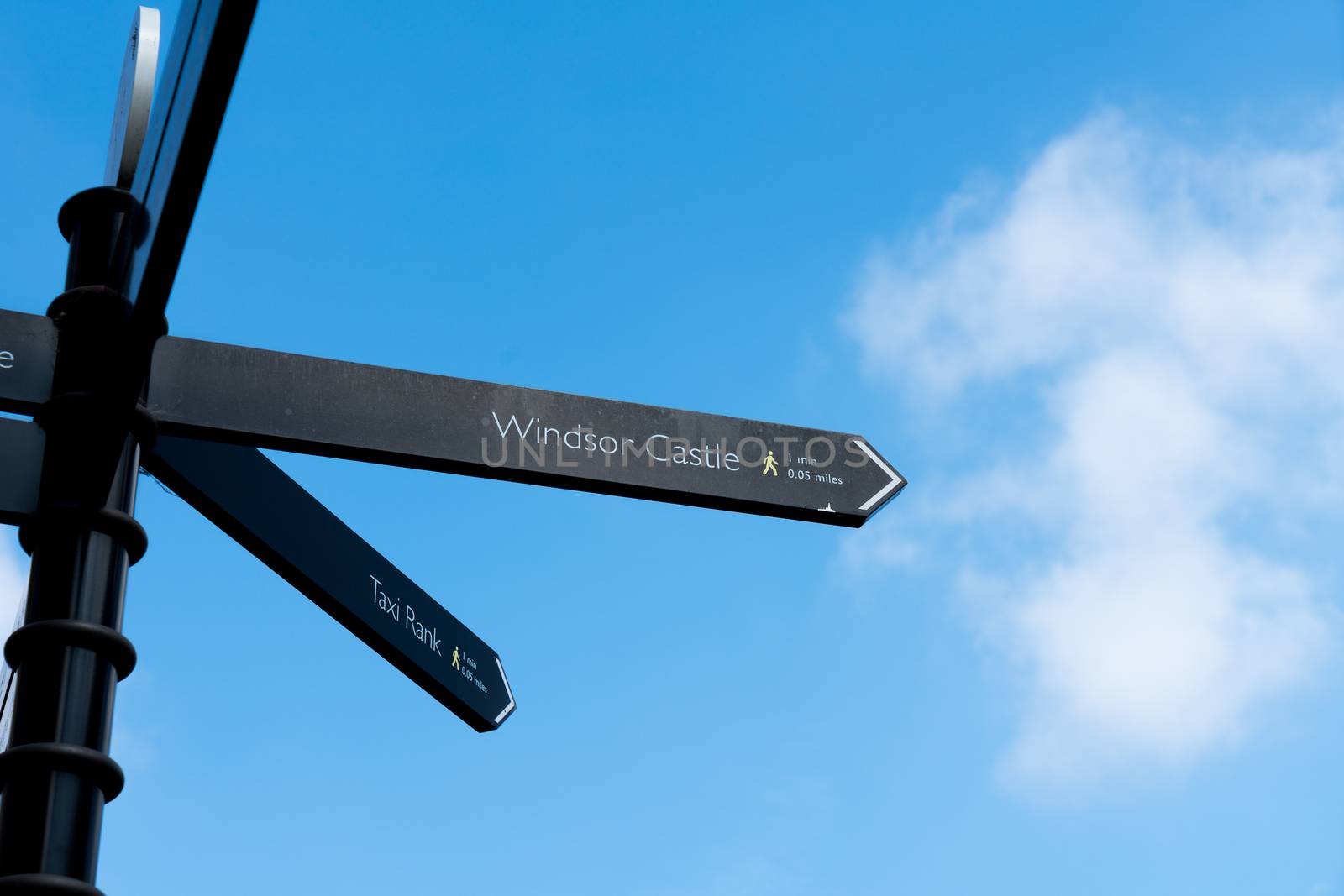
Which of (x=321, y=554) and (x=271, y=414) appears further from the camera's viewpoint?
(x=321, y=554)

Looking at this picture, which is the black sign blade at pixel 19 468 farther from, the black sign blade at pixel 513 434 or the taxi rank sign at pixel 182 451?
the black sign blade at pixel 513 434

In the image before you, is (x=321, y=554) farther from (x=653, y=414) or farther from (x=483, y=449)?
(x=653, y=414)

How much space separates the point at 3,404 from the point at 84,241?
40 cm

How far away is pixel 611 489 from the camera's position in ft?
11.0

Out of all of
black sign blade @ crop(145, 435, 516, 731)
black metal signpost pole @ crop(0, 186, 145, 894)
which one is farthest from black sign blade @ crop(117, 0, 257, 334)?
black sign blade @ crop(145, 435, 516, 731)

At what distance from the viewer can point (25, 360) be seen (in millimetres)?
3047

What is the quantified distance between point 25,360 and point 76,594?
0.52m

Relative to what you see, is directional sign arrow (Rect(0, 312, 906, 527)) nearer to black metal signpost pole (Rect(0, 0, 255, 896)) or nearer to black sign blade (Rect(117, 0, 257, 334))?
black metal signpost pole (Rect(0, 0, 255, 896))

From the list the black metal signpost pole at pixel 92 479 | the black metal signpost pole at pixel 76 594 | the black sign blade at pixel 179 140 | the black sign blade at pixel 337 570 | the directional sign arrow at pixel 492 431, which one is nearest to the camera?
the black sign blade at pixel 179 140

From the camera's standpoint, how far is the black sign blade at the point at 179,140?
2205 mm

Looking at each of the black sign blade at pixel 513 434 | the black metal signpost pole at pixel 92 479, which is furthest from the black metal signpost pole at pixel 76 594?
the black sign blade at pixel 513 434

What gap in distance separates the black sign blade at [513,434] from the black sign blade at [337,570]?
0.16 m

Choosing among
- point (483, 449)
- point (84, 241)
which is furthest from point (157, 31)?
point (483, 449)

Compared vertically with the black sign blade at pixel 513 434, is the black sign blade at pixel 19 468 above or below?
below
